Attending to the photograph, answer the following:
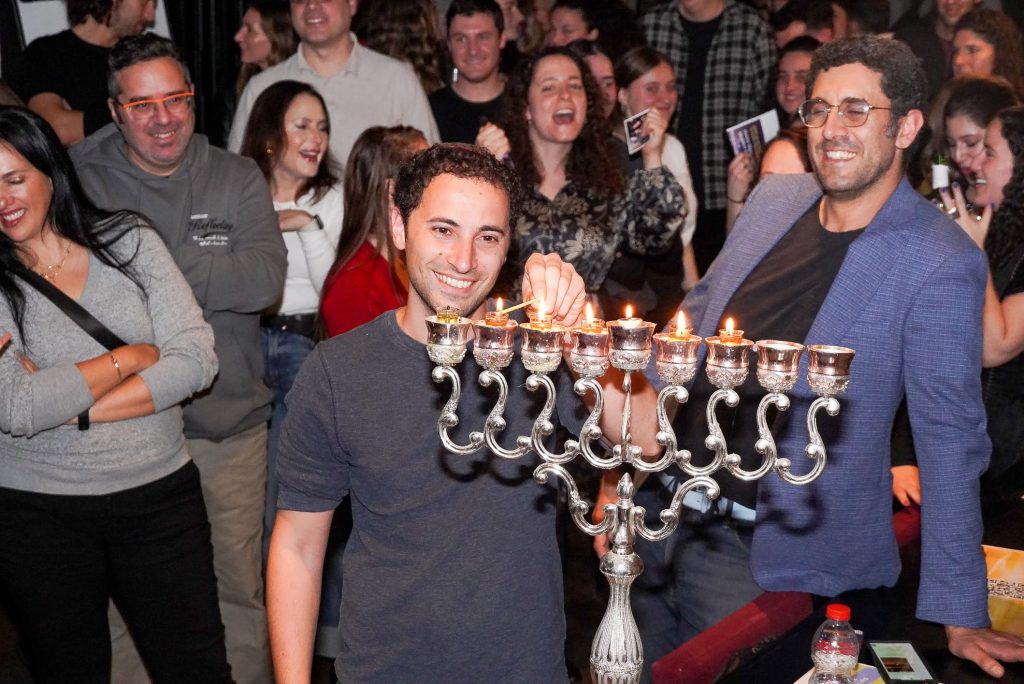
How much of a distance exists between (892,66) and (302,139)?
2.29m

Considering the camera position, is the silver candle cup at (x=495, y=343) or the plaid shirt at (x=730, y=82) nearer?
the silver candle cup at (x=495, y=343)

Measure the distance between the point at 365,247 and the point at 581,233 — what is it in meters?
0.83

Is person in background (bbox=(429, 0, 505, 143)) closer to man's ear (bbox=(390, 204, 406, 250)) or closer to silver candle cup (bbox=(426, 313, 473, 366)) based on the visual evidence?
man's ear (bbox=(390, 204, 406, 250))

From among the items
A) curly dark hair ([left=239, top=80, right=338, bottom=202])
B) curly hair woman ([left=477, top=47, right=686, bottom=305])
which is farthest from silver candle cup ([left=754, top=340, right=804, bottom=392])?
curly dark hair ([left=239, top=80, right=338, bottom=202])

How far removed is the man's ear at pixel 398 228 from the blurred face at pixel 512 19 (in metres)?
4.38

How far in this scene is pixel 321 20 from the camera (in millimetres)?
4770

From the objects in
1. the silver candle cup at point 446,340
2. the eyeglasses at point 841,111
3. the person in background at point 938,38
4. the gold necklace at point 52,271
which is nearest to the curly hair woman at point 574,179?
the eyeglasses at point 841,111

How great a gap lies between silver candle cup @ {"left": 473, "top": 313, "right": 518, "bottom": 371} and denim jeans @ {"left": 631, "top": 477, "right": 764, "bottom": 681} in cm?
124

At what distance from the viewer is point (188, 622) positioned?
3.15 m

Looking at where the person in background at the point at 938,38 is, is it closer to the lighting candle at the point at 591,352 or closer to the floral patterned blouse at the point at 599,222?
the floral patterned blouse at the point at 599,222

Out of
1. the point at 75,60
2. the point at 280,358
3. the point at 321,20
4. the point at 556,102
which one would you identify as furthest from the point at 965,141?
the point at 75,60

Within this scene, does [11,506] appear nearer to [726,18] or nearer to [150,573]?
[150,573]

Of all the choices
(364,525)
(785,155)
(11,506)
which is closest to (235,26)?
(785,155)

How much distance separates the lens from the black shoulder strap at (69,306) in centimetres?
297
